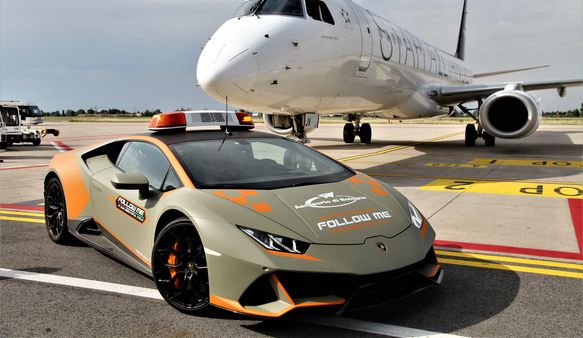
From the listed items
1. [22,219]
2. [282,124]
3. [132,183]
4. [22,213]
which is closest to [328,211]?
[132,183]

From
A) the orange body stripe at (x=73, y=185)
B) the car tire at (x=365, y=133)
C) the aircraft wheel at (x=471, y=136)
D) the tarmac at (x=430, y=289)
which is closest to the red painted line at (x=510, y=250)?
the tarmac at (x=430, y=289)

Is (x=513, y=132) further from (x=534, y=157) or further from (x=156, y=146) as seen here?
(x=156, y=146)

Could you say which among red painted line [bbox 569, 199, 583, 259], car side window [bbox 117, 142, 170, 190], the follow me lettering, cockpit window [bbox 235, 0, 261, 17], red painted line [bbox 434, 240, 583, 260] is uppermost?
cockpit window [bbox 235, 0, 261, 17]

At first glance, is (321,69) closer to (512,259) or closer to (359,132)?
(512,259)

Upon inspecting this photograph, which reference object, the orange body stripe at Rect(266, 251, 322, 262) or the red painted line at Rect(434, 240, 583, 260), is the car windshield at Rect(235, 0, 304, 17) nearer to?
the red painted line at Rect(434, 240, 583, 260)

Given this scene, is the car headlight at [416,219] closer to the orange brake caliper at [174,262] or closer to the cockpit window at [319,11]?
the orange brake caliper at [174,262]

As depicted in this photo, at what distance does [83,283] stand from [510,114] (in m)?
14.6

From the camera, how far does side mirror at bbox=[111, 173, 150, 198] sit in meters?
3.83

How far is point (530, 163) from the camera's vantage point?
13.0 meters

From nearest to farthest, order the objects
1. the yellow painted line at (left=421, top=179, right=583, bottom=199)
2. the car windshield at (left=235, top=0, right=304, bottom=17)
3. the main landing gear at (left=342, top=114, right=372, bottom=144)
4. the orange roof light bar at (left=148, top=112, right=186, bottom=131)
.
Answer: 1. the orange roof light bar at (left=148, top=112, right=186, bottom=131)
2. the yellow painted line at (left=421, top=179, right=583, bottom=199)
3. the car windshield at (left=235, top=0, right=304, bottom=17)
4. the main landing gear at (left=342, top=114, right=372, bottom=144)

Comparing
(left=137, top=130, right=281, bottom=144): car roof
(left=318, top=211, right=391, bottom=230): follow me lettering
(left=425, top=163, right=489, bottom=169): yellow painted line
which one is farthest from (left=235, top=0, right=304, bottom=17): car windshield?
(left=318, top=211, right=391, bottom=230): follow me lettering

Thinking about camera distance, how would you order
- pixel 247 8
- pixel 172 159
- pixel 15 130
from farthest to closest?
pixel 15 130, pixel 247 8, pixel 172 159

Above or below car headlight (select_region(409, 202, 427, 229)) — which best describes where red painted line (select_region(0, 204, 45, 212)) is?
below

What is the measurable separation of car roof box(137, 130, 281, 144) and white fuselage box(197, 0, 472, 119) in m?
3.95
